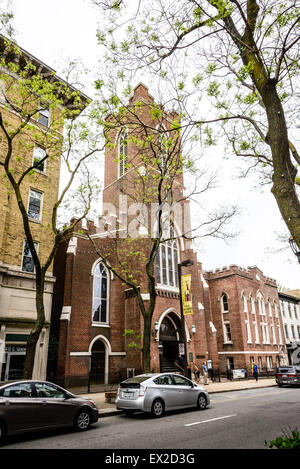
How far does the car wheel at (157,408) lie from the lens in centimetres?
1009

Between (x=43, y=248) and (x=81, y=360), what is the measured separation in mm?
7219

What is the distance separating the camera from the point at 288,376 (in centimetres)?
2220

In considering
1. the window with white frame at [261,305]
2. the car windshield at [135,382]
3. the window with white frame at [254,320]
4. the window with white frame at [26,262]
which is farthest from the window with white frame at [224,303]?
the car windshield at [135,382]

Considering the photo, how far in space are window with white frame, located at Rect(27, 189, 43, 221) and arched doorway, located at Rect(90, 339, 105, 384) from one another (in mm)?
9336

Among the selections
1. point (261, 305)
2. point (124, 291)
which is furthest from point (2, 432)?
point (261, 305)

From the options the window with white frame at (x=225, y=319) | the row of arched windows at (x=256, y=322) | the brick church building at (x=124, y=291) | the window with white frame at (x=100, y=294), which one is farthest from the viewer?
the row of arched windows at (x=256, y=322)

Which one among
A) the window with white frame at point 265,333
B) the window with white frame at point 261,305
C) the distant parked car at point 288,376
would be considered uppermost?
the window with white frame at point 261,305

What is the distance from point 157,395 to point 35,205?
1291 centimetres

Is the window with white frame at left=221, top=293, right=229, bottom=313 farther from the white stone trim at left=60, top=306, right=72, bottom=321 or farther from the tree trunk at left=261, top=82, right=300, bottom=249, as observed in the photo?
the tree trunk at left=261, top=82, right=300, bottom=249

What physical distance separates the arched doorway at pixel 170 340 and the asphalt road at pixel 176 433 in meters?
12.4

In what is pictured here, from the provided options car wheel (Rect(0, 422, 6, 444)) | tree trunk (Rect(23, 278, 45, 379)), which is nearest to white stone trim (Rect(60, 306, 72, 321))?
tree trunk (Rect(23, 278, 45, 379))

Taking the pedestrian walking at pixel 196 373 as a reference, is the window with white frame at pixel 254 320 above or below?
above

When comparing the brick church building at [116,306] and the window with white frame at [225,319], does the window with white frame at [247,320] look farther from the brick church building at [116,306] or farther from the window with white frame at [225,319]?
the brick church building at [116,306]
